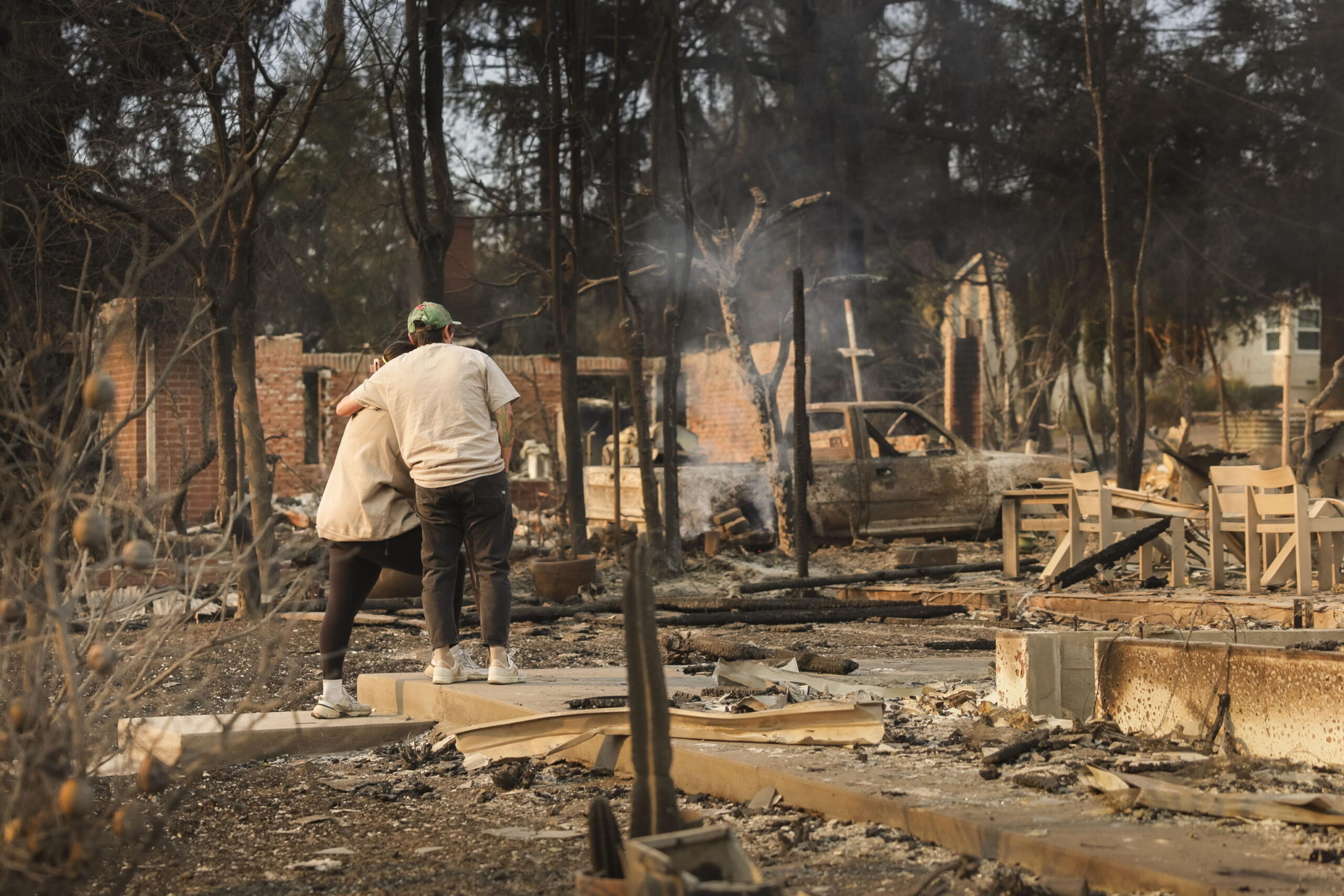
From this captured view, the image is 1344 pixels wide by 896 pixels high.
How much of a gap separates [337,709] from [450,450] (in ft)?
Result: 4.05

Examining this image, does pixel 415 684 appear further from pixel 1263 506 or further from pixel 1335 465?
pixel 1335 465

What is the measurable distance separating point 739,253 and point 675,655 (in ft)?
27.7

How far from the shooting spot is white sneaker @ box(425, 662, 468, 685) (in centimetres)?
643

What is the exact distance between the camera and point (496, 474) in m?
6.18

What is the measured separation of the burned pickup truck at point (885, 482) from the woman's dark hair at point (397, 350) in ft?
31.7

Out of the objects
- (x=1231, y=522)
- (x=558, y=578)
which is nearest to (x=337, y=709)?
(x=558, y=578)

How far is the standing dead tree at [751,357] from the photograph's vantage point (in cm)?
1573

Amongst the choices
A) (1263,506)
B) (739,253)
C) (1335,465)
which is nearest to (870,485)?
(739,253)

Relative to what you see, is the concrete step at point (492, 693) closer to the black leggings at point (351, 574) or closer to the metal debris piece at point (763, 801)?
the black leggings at point (351, 574)

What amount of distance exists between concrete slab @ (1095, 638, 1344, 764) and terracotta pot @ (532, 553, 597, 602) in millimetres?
6498

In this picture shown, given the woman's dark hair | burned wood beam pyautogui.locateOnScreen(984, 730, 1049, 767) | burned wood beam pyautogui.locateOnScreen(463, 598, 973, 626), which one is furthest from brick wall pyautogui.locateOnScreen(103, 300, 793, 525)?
burned wood beam pyautogui.locateOnScreen(984, 730, 1049, 767)

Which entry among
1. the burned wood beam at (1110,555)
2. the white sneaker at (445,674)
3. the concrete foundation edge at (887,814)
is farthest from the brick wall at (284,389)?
the concrete foundation edge at (887,814)

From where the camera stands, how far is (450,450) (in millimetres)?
6051

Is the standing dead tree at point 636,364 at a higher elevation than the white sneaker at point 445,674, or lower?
higher
